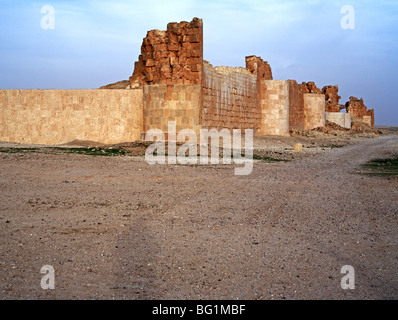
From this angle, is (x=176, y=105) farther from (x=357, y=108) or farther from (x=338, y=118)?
(x=357, y=108)

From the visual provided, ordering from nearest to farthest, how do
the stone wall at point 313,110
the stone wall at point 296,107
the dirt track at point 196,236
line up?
the dirt track at point 196,236 < the stone wall at point 296,107 < the stone wall at point 313,110

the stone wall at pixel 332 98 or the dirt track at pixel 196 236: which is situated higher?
the stone wall at pixel 332 98

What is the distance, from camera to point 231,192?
7980 mm

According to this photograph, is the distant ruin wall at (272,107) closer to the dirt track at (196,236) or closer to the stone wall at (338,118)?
the dirt track at (196,236)

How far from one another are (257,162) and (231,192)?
5.28 meters

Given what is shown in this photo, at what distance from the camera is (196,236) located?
5.08m

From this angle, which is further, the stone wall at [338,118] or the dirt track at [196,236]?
the stone wall at [338,118]

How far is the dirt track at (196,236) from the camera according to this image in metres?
3.60

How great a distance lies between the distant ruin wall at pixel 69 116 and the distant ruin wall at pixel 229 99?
8.69 feet

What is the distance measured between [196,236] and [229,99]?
50.9ft

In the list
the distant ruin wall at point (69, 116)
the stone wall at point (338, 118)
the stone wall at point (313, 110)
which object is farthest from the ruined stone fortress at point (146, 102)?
the stone wall at point (338, 118)

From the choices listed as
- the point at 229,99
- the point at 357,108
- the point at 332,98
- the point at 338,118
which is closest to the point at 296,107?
the point at 229,99
